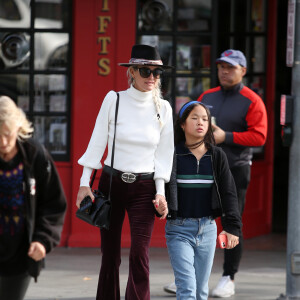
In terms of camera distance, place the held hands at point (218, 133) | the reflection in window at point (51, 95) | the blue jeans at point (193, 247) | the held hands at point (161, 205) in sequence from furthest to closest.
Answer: the reflection in window at point (51, 95)
the held hands at point (218, 133)
the held hands at point (161, 205)
the blue jeans at point (193, 247)

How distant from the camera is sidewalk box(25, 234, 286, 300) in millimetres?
6773

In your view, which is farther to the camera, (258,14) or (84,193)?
(258,14)

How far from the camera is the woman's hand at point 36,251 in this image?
13.6ft

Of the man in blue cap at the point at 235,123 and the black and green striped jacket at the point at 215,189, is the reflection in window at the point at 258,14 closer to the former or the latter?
the man in blue cap at the point at 235,123

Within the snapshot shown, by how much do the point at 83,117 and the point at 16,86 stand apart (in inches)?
32.1

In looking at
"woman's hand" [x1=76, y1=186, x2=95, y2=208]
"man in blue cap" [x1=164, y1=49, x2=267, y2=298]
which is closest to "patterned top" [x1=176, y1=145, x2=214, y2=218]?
"woman's hand" [x1=76, y1=186, x2=95, y2=208]

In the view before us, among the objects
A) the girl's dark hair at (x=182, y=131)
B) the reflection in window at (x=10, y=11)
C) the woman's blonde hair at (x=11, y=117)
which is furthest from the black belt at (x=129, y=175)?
the reflection in window at (x=10, y=11)

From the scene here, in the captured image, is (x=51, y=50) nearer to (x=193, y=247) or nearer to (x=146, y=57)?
(x=146, y=57)

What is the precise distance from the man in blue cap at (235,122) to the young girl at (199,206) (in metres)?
1.16

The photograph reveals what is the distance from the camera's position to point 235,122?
265 inches

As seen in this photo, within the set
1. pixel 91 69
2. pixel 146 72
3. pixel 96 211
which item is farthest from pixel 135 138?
pixel 91 69

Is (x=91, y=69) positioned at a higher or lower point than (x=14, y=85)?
higher

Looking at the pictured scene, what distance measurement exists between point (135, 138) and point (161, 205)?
1.61 feet

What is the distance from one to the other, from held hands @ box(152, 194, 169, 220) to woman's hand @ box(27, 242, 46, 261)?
1.36m
